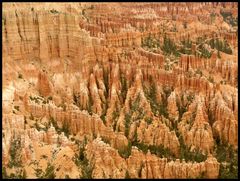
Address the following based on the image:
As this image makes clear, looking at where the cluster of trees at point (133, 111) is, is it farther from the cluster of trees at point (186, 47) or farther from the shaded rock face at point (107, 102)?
the cluster of trees at point (186, 47)

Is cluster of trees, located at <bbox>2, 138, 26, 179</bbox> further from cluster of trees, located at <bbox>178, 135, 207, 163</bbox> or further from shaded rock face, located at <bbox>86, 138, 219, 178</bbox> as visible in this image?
cluster of trees, located at <bbox>178, 135, 207, 163</bbox>


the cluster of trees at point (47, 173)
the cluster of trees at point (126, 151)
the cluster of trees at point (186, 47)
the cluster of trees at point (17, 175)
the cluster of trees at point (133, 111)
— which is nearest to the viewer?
the cluster of trees at point (17, 175)

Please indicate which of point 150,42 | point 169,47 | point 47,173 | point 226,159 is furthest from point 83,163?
point 169,47

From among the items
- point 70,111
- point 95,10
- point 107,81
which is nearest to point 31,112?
point 70,111

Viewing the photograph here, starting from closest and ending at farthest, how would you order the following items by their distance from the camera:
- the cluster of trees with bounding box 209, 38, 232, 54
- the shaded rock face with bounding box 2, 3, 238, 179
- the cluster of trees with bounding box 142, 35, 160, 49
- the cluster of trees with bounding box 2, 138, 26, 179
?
the cluster of trees with bounding box 2, 138, 26, 179
the shaded rock face with bounding box 2, 3, 238, 179
the cluster of trees with bounding box 142, 35, 160, 49
the cluster of trees with bounding box 209, 38, 232, 54

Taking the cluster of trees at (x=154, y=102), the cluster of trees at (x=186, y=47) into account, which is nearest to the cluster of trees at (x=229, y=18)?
the cluster of trees at (x=186, y=47)

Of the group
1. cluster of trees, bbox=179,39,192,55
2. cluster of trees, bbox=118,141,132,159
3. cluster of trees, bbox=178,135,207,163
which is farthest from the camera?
cluster of trees, bbox=179,39,192,55

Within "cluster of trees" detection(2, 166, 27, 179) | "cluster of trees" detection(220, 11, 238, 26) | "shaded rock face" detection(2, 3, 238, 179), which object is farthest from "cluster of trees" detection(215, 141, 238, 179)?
"cluster of trees" detection(220, 11, 238, 26)

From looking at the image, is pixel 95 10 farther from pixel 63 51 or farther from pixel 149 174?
pixel 149 174

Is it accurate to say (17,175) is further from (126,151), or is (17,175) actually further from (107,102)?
(107,102)
